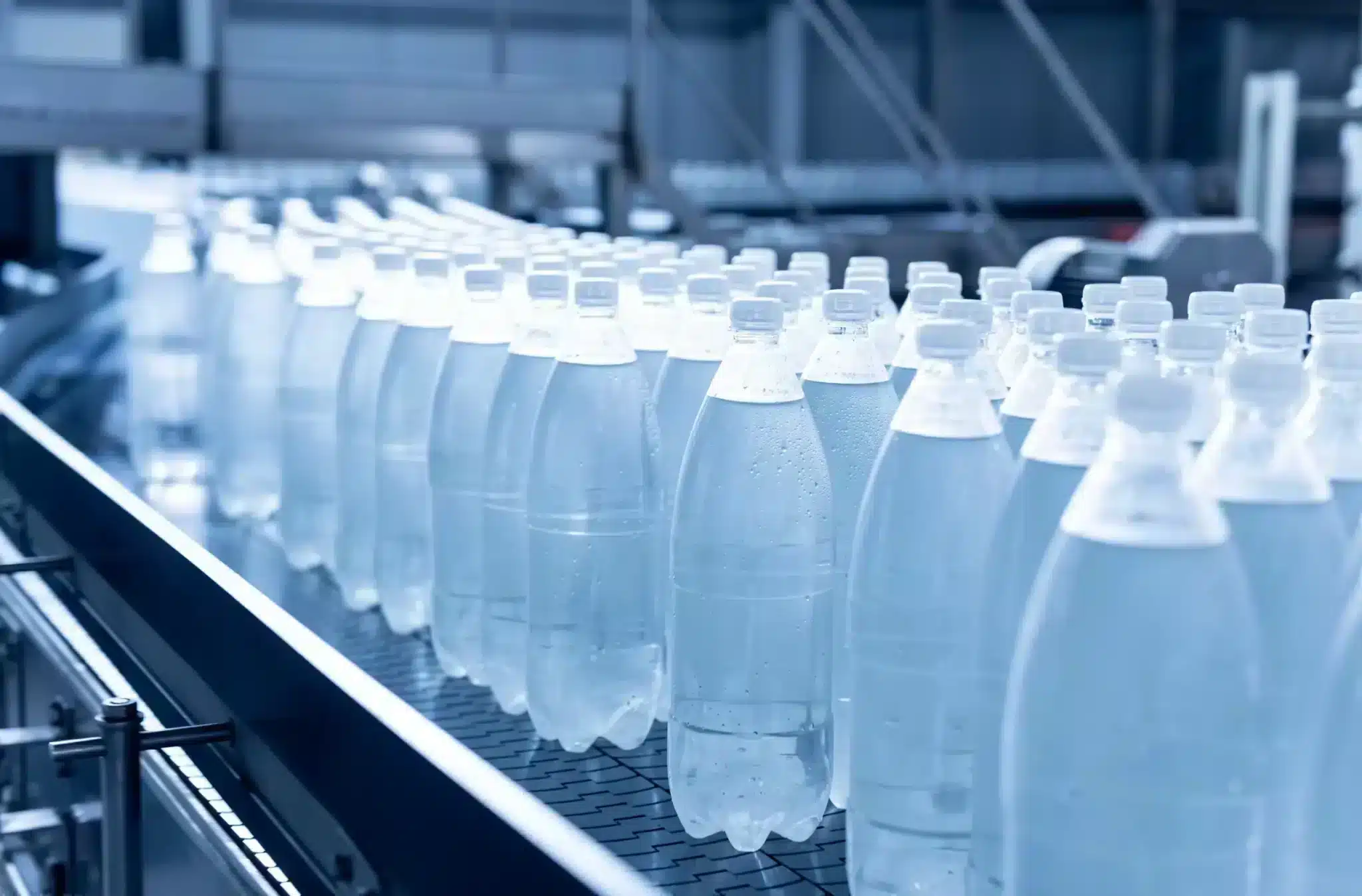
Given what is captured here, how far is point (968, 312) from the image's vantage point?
2.60 ft

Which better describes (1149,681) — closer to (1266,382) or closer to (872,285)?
(1266,382)

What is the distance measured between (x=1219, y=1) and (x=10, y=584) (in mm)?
9049

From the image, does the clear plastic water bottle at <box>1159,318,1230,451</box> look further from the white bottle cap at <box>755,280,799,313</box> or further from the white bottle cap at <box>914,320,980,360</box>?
the white bottle cap at <box>755,280,799,313</box>

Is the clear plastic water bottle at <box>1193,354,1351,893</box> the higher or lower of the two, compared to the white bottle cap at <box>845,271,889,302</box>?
lower

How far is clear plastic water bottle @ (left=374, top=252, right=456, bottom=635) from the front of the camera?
116 cm

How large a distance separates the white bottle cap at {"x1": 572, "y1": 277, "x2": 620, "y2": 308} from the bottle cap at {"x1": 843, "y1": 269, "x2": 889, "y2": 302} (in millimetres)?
152

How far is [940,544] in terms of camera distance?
68 cm

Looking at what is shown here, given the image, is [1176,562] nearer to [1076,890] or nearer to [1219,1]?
[1076,890]

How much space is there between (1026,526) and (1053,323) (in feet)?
0.38

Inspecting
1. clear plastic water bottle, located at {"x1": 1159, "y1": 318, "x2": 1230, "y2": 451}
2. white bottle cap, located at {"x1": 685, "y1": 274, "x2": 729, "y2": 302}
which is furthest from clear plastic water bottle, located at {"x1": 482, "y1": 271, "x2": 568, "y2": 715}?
clear plastic water bottle, located at {"x1": 1159, "y1": 318, "x2": 1230, "y2": 451}

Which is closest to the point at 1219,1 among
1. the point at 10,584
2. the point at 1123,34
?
the point at 1123,34

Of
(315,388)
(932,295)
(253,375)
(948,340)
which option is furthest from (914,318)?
(253,375)

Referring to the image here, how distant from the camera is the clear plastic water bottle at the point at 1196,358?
612mm

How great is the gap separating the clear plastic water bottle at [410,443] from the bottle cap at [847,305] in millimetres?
419
